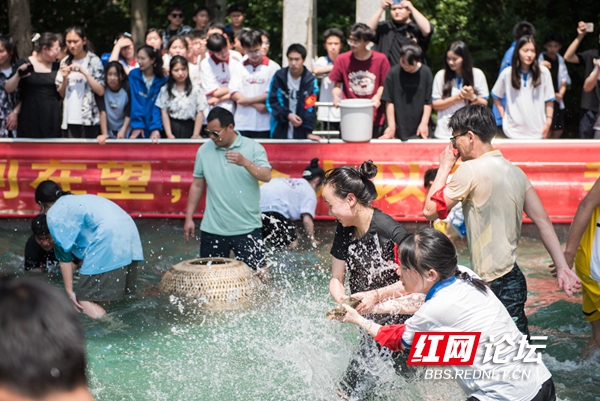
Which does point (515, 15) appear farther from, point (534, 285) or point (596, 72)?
point (534, 285)

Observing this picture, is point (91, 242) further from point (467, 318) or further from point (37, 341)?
point (37, 341)

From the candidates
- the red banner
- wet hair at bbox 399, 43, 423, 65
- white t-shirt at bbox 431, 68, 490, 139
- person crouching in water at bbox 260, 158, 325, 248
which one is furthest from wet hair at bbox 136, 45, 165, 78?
white t-shirt at bbox 431, 68, 490, 139

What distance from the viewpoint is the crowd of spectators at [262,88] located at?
9750 mm

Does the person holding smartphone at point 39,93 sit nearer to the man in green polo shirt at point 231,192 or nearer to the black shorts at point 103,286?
the man in green polo shirt at point 231,192

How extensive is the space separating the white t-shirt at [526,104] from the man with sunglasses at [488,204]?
5522 mm

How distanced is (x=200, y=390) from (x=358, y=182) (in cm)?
198

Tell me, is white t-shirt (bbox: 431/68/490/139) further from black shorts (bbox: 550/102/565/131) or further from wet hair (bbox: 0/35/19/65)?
wet hair (bbox: 0/35/19/65)

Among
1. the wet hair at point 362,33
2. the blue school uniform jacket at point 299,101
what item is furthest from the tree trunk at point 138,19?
the wet hair at point 362,33

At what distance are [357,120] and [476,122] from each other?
491cm

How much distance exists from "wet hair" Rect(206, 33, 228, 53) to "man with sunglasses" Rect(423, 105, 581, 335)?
586 cm

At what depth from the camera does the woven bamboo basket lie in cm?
670

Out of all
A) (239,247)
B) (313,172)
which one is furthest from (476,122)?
(313,172)

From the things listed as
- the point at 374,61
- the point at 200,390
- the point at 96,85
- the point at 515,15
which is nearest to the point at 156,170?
the point at 96,85

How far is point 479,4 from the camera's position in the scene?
1823 cm
